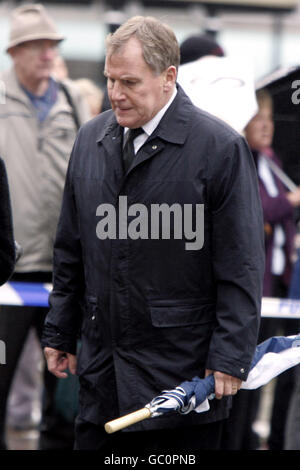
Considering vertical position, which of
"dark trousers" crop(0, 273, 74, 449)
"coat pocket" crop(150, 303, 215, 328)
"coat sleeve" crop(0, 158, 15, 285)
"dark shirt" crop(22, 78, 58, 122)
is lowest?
"dark trousers" crop(0, 273, 74, 449)

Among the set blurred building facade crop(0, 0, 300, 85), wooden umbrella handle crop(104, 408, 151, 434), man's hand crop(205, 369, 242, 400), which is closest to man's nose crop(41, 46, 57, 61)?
man's hand crop(205, 369, 242, 400)

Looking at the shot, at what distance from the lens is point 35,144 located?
16.7 feet

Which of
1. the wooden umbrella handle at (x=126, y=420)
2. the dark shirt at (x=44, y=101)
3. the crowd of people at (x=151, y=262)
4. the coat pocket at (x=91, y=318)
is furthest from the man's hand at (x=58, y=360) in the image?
the dark shirt at (x=44, y=101)

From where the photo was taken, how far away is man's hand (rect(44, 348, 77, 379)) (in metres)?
3.61

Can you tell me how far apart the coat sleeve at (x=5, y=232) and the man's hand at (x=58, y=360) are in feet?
1.65

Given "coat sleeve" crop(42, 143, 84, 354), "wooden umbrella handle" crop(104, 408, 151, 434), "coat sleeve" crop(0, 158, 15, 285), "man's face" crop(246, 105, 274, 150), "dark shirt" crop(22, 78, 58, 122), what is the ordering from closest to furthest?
"wooden umbrella handle" crop(104, 408, 151, 434)
"coat sleeve" crop(0, 158, 15, 285)
"coat sleeve" crop(42, 143, 84, 354)
"dark shirt" crop(22, 78, 58, 122)
"man's face" crop(246, 105, 274, 150)

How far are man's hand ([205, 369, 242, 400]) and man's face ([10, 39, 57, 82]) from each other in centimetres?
247

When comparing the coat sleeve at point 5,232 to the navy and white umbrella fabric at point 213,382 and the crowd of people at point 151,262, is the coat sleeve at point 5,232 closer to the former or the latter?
the crowd of people at point 151,262

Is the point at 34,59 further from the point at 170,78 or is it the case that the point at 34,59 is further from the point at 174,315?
the point at 174,315

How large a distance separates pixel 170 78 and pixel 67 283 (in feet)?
2.79

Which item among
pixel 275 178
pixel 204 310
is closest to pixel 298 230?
pixel 275 178

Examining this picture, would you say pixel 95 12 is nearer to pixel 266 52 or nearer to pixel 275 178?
pixel 266 52

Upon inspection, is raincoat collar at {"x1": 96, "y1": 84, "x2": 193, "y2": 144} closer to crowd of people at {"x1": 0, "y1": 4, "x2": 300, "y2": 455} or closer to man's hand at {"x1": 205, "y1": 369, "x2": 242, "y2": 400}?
crowd of people at {"x1": 0, "y1": 4, "x2": 300, "y2": 455}

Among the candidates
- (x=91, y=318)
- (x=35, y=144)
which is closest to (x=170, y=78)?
(x=91, y=318)
